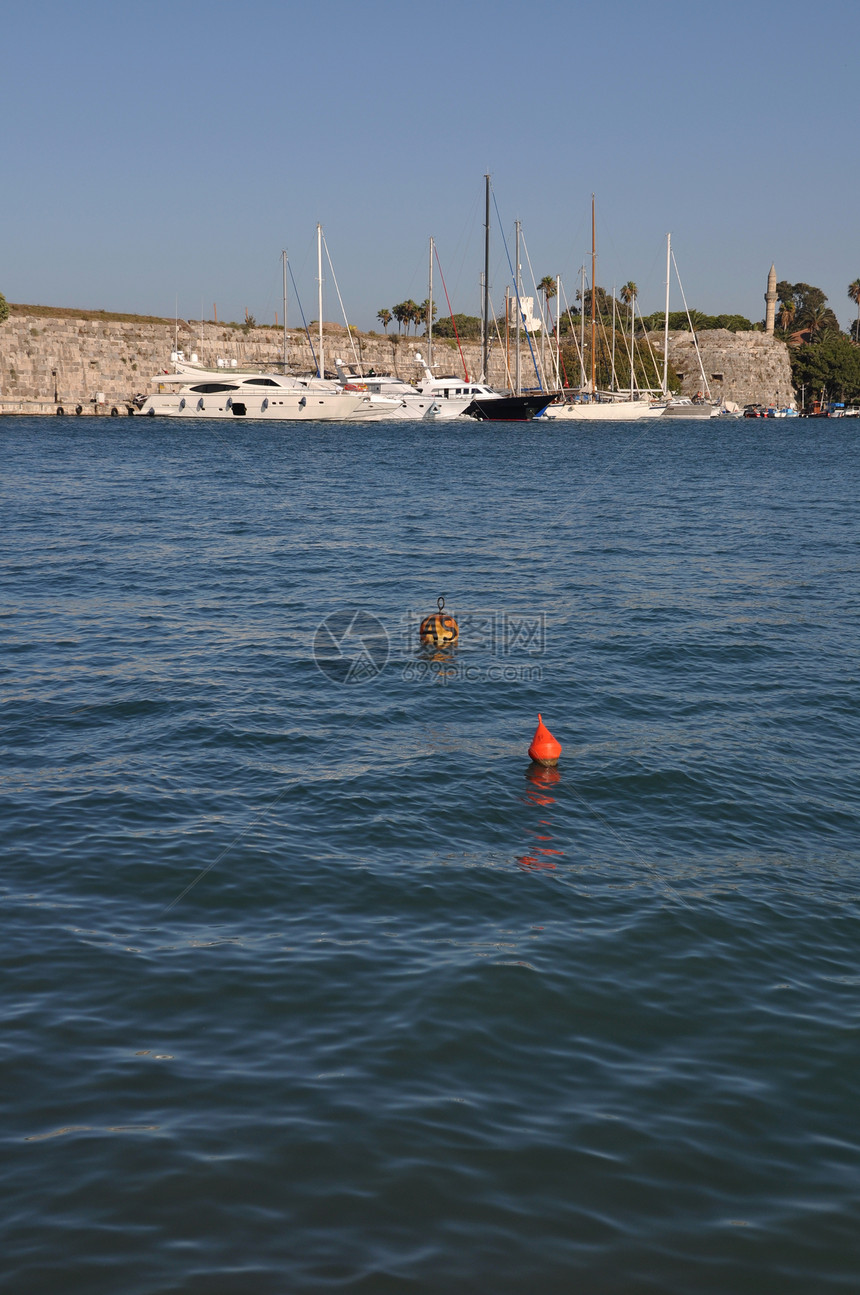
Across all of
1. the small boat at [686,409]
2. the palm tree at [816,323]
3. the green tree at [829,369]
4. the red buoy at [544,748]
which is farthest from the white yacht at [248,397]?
the palm tree at [816,323]

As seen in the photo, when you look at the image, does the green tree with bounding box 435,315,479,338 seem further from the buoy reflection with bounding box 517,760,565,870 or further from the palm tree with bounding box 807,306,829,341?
the buoy reflection with bounding box 517,760,565,870

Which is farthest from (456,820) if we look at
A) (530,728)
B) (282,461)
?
(282,461)

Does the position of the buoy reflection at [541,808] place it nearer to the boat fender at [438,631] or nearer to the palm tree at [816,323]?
the boat fender at [438,631]

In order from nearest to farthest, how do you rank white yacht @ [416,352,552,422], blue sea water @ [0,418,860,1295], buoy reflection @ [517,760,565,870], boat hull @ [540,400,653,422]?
blue sea water @ [0,418,860,1295]
buoy reflection @ [517,760,565,870]
white yacht @ [416,352,552,422]
boat hull @ [540,400,653,422]

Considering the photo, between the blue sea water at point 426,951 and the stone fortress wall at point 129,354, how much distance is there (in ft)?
242

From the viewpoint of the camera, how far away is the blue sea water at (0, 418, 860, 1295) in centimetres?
518

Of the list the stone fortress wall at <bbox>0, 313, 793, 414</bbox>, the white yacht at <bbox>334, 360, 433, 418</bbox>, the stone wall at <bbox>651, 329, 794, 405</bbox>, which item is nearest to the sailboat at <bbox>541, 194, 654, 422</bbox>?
the white yacht at <bbox>334, 360, 433, 418</bbox>

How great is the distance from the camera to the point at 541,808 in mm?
10492

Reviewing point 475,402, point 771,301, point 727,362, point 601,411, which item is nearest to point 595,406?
point 601,411

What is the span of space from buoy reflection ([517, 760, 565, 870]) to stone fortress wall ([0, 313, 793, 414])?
273ft

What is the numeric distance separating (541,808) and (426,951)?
3007mm

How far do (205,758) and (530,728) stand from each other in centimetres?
385

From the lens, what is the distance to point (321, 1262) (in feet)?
16.0

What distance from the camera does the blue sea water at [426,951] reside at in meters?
5.18
